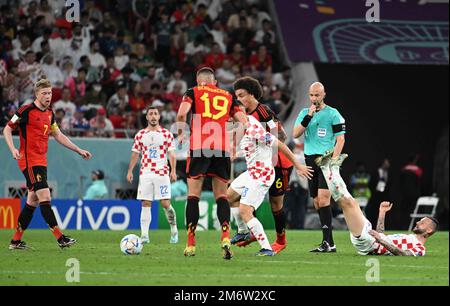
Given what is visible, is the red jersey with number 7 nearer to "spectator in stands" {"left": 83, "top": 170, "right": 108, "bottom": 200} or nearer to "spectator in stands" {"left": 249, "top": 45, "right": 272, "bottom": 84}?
"spectator in stands" {"left": 83, "top": 170, "right": 108, "bottom": 200}

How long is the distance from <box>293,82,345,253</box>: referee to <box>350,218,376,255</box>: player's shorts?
0.82 metres

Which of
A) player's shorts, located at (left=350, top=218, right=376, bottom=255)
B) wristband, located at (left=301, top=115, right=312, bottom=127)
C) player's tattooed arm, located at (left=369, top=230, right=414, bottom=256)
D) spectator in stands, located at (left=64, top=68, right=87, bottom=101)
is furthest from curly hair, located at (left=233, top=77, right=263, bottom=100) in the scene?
spectator in stands, located at (left=64, top=68, right=87, bottom=101)

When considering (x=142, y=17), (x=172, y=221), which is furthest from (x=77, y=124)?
(x=172, y=221)

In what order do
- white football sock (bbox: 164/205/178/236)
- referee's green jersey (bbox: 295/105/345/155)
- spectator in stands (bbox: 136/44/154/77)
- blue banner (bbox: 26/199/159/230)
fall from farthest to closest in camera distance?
spectator in stands (bbox: 136/44/154/77) → blue banner (bbox: 26/199/159/230) → white football sock (bbox: 164/205/178/236) → referee's green jersey (bbox: 295/105/345/155)

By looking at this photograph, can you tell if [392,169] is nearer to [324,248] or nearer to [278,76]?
[278,76]

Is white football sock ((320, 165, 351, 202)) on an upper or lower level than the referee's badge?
lower

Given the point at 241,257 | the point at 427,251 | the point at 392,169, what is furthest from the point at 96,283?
the point at 392,169

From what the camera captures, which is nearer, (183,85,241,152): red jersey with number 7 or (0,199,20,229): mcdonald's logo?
(183,85,241,152): red jersey with number 7

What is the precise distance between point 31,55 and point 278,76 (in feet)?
22.8

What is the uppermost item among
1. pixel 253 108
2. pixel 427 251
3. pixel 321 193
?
pixel 253 108

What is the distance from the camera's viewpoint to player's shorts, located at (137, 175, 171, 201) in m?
17.9

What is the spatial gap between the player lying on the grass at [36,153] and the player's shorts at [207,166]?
7.79 feet

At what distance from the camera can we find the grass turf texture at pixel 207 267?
35.2 ft

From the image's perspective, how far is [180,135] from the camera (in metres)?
13.5
